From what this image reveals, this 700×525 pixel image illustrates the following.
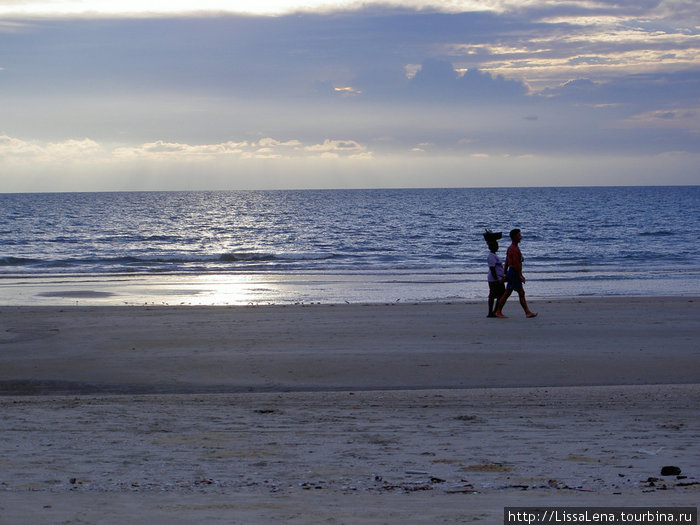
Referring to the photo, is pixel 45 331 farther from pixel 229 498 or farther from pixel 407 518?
pixel 407 518

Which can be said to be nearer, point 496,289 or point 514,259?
point 514,259

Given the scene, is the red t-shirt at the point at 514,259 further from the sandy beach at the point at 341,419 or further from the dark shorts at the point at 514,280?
the sandy beach at the point at 341,419

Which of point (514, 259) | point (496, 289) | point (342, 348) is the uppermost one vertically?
point (514, 259)

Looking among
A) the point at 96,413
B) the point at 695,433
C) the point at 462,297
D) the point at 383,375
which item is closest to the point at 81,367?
the point at 96,413

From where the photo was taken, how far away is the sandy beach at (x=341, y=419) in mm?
4355

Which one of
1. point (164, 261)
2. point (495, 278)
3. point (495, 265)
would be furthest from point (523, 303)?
point (164, 261)

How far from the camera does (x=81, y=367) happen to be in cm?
947

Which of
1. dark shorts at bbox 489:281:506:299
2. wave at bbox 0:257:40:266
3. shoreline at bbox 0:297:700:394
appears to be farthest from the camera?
wave at bbox 0:257:40:266

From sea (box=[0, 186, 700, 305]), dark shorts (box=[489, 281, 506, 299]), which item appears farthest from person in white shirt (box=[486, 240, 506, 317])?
sea (box=[0, 186, 700, 305])

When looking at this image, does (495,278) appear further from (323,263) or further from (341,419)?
(323,263)

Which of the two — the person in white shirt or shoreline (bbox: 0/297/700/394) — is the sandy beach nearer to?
shoreline (bbox: 0/297/700/394)

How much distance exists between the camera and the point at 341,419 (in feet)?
21.4

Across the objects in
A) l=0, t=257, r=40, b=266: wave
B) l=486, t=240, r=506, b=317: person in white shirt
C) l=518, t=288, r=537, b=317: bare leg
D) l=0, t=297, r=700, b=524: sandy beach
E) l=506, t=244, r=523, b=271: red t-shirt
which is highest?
l=506, t=244, r=523, b=271: red t-shirt

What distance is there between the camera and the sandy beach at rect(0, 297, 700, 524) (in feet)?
14.3
